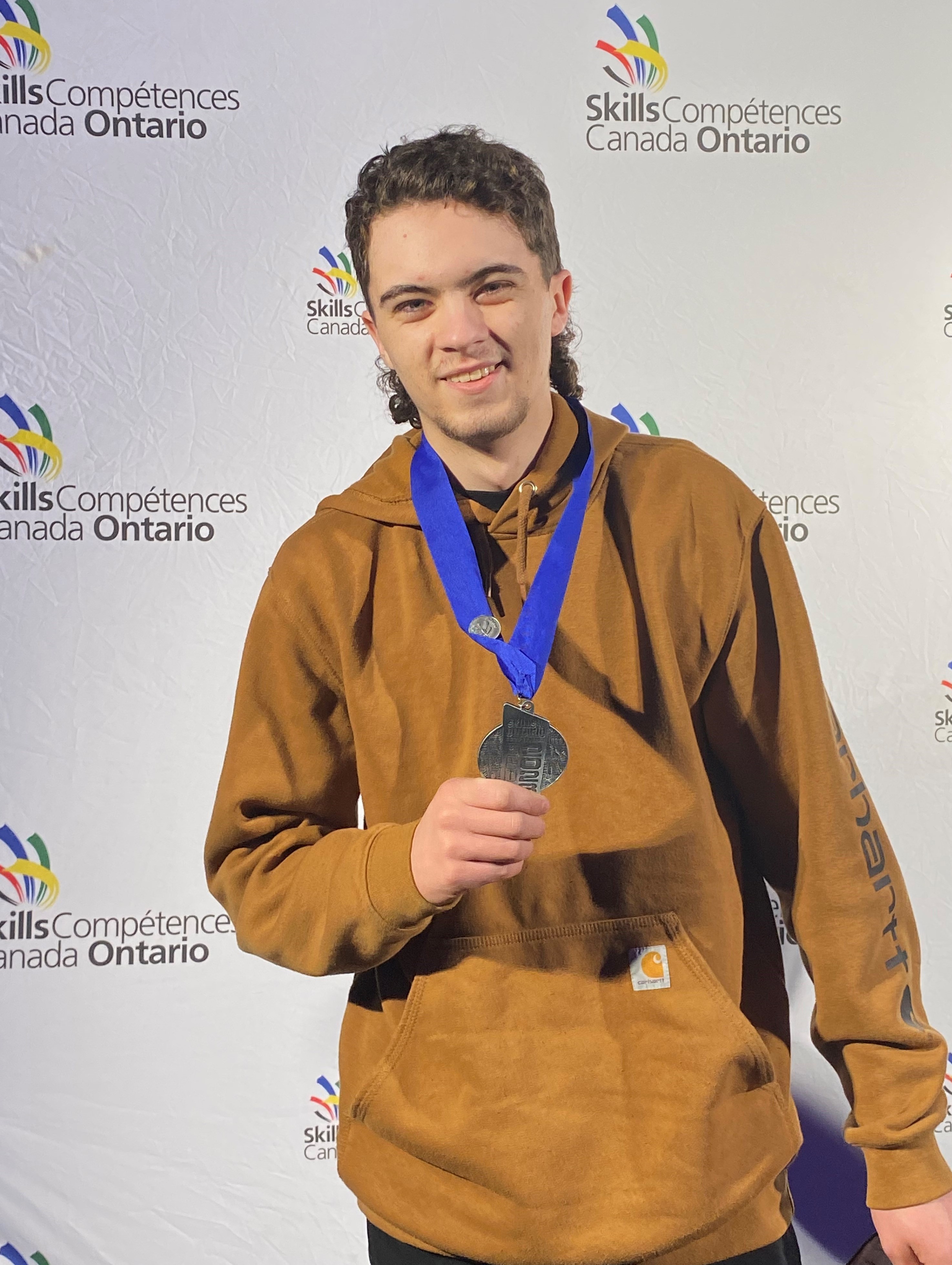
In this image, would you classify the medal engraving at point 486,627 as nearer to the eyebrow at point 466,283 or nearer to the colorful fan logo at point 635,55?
the eyebrow at point 466,283

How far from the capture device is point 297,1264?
6.30 feet

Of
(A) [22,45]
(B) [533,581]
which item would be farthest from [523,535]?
(A) [22,45]

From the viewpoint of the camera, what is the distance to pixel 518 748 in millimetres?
1056

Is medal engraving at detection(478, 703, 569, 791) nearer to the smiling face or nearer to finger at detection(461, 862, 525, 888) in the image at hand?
finger at detection(461, 862, 525, 888)

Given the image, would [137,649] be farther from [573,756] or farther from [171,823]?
[573,756]

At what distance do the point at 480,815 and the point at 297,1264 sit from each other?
143 centimetres

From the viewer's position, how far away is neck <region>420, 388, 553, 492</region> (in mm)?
1260

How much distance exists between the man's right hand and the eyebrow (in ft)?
1.96

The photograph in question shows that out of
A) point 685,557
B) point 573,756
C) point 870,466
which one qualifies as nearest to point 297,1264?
point 573,756

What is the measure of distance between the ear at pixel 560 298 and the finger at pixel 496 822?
692mm

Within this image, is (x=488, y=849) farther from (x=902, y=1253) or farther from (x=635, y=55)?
(x=635, y=55)

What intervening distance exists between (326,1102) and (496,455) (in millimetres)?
1332

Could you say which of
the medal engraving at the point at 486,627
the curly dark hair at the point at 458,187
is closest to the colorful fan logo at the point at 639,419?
the curly dark hair at the point at 458,187

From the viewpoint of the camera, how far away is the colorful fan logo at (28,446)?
6.12ft
